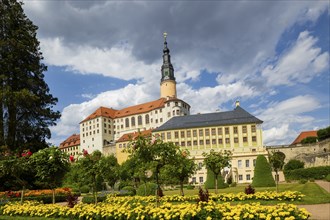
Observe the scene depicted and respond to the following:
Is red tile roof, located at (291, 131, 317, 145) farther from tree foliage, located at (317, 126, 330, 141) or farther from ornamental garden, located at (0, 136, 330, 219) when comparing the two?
ornamental garden, located at (0, 136, 330, 219)

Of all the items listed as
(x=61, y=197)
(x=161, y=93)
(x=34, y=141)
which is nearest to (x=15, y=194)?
(x=61, y=197)

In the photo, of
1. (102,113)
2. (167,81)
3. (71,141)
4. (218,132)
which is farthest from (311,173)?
(71,141)

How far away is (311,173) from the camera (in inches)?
1689

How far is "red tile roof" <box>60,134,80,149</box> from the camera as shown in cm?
11747

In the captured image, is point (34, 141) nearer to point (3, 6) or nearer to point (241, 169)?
point (3, 6)

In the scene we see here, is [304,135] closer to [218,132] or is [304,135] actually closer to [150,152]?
[218,132]

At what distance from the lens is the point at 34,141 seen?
27438 mm

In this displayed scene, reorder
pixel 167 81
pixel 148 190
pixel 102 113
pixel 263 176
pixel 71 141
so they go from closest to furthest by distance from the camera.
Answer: pixel 148 190 → pixel 263 176 → pixel 167 81 → pixel 102 113 → pixel 71 141

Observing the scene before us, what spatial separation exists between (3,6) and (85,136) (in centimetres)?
8221

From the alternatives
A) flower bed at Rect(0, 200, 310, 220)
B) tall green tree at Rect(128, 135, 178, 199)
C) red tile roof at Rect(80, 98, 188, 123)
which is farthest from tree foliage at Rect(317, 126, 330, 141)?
flower bed at Rect(0, 200, 310, 220)

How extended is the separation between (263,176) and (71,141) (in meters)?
99.4

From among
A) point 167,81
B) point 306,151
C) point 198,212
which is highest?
point 167,81

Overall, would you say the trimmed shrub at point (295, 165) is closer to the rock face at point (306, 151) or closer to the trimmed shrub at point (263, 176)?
the rock face at point (306, 151)

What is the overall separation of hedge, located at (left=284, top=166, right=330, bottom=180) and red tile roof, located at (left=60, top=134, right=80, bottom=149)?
287ft
